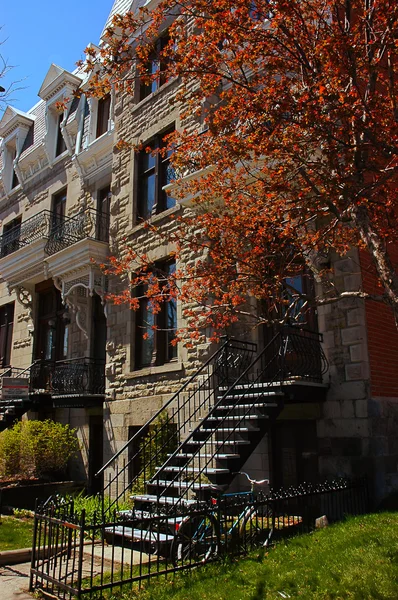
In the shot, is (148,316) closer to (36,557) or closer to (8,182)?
(36,557)

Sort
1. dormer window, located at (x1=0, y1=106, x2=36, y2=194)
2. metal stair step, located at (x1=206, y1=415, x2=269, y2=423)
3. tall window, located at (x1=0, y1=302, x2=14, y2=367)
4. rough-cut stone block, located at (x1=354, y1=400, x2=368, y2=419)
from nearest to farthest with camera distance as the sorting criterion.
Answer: metal stair step, located at (x1=206, y1=415, x2=269, y2=423) < rough-cut stone block, located at (x1=354, y1=400, x2=368, y2=419) < tall window, located at (x1=0, y1=302, x2=14, y2=367) < dormer window, located at (x1=0, y1=106, x2=36, y2=194)

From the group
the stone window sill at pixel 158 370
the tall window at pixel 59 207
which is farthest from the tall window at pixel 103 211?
the stone window sill at pixel 158 370

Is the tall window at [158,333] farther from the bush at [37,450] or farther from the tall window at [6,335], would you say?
the tall window at [6,335]

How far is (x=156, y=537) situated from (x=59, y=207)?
14.8 metres

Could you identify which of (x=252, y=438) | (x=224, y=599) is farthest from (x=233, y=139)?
(x=224, y=599)

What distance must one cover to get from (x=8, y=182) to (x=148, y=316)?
42.5ft

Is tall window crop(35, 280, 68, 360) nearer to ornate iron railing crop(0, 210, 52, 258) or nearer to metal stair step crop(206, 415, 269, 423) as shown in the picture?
ornate iron railing crop(0, 210, 52, 258)

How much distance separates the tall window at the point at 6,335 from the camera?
20859 mm

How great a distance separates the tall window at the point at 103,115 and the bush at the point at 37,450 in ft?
32.4

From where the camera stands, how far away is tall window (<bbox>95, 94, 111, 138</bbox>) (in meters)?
18.4

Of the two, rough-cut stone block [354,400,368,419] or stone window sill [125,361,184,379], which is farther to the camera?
stone window sill [125,361,184,379]

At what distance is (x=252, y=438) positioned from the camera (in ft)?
29.2

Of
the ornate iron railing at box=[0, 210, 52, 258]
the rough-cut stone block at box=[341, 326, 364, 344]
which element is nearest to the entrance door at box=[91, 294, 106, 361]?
the ornate iron railing at box=[0, 210, 52, 258]

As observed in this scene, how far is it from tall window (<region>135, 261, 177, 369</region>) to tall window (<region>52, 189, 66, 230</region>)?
6.17m
